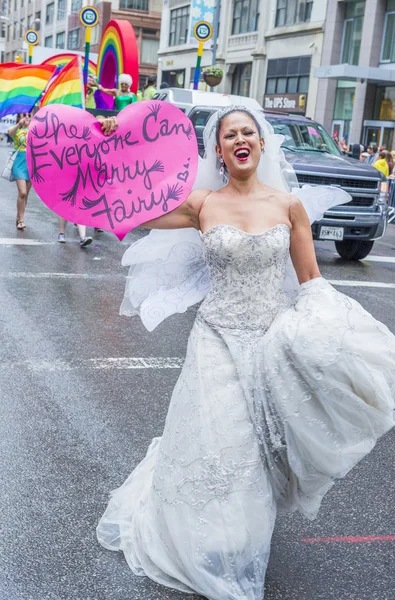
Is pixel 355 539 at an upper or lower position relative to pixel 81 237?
upper

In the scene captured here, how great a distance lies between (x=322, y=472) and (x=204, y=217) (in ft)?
3.88

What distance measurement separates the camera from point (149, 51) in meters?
62.9

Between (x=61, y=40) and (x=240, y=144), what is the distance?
77580mm

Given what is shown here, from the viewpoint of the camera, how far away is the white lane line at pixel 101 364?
247 inches

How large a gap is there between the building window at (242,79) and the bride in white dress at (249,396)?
1520 inches

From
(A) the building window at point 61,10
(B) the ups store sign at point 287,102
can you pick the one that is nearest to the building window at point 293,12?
(B) the ups store sign at point 287,102

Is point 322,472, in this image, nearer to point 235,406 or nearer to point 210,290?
point 235,406

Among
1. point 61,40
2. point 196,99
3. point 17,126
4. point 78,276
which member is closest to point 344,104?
point 196,99

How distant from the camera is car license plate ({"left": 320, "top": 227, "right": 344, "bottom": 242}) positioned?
40.2 ft

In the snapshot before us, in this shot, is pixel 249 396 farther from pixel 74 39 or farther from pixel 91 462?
pixel 74 39

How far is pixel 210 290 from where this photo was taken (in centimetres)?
363

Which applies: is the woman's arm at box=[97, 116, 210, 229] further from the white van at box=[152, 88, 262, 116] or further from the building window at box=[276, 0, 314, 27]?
the building window at box=[276, 0, 314, 27]

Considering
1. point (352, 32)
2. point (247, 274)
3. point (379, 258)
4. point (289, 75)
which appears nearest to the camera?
point (247, 274)

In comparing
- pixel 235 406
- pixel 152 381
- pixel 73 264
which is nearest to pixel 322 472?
pixel 235 406
